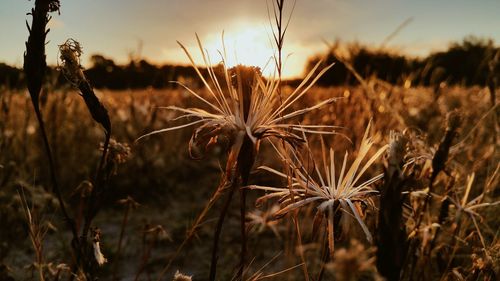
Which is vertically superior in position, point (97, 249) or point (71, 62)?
point (71, 62)

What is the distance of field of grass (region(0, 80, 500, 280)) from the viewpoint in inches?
69.5

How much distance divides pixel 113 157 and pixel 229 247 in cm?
157

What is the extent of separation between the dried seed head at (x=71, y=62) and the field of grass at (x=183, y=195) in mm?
243

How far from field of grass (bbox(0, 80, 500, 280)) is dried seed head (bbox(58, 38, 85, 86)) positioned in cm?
24

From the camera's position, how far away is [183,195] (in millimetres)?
3645

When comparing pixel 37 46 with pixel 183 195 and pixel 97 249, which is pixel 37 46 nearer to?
pixel 97 249

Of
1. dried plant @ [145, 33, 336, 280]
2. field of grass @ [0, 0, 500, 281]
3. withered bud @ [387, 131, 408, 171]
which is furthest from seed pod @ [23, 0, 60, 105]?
withered bud @ [387, 131, 408, 171]

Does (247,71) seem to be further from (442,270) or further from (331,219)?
(442,270)

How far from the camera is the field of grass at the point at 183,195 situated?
177cm

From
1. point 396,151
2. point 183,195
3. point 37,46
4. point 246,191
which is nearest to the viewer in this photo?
point 396,151

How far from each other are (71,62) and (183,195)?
2615mm

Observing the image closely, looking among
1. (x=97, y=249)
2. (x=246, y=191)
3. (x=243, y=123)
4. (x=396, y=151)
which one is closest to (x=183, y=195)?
(x=246, y=191)

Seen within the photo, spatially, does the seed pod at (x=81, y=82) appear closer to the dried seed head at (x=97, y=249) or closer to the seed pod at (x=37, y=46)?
the seed pod at (x=37, y=46)

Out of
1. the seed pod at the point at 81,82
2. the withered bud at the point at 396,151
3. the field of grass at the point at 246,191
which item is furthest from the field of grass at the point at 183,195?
the withered bud at the point at 396,151
